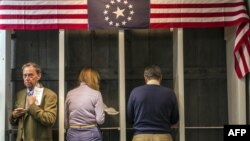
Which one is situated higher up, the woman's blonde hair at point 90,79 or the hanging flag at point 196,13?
the hanging flag at point 196,13

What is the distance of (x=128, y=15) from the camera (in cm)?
473

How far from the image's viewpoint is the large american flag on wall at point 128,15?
15.4 feet

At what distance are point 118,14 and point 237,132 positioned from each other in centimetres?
177

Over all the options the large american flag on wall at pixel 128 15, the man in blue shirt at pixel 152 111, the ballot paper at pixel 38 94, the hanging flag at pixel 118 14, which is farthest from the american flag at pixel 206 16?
the ballot paper at pixel 38 94

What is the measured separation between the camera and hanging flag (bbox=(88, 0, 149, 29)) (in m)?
4.69

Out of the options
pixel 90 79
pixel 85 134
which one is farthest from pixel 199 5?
pixel 85 134

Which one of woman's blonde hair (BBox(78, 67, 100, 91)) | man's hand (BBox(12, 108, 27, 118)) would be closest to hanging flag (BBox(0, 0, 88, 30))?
woman's blonde hair (BBox(78, 67, 100, 91))

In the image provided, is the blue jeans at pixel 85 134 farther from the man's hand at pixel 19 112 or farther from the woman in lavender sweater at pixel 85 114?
the man's hand at pixel 19 112

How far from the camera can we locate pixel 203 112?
525 cm

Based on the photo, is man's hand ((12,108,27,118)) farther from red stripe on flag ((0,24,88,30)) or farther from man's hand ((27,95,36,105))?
red stripe on flag ((0,24,88,30))

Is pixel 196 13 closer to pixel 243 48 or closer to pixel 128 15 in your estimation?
pixel 243 48

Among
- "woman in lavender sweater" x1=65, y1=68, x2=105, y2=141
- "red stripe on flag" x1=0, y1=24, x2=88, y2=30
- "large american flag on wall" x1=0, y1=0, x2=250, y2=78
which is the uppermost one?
"large american flag on wall" x1=0, y1=0, x2=250, y2=78

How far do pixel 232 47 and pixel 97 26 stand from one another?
1590 mm

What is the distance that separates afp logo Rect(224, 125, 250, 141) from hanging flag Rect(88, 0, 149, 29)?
1.42 metres
